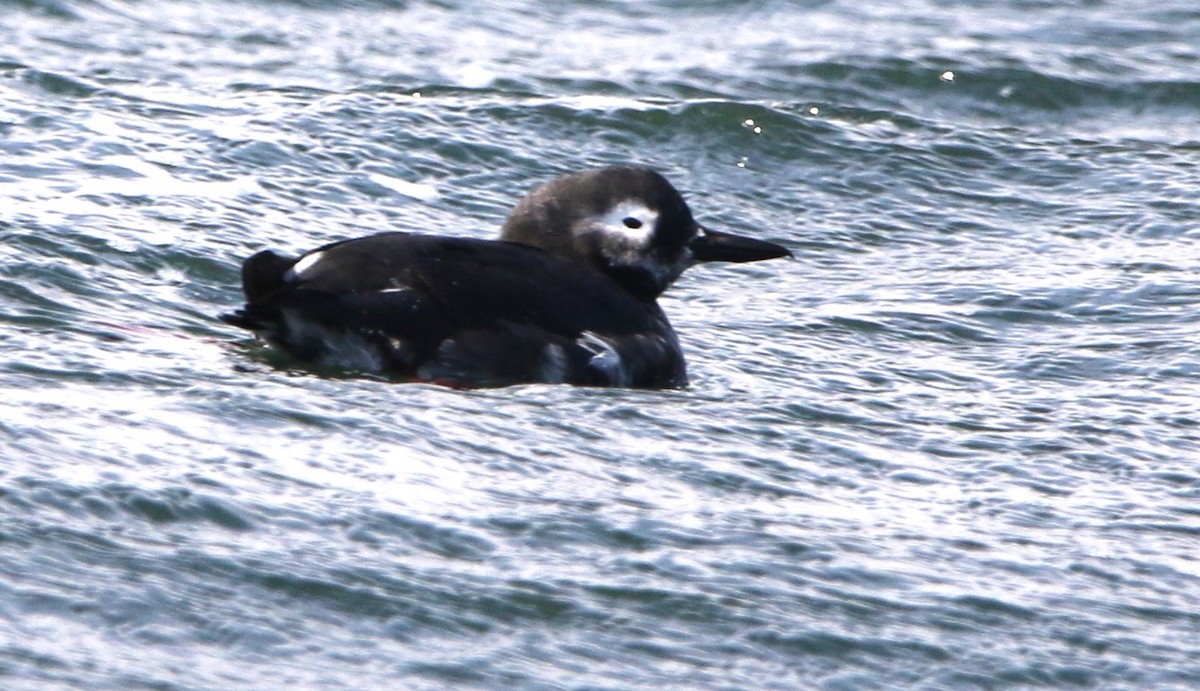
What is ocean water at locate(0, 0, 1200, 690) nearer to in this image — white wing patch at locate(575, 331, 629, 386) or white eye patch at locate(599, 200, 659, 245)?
white wing patch at locate(575, 331, 629, 386)

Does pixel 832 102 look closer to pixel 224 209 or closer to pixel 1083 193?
pixel 1083 193

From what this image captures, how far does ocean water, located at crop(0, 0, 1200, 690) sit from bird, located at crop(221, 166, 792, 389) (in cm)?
11

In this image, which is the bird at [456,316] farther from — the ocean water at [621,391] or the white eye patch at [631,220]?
the white eye patch at [631,220]

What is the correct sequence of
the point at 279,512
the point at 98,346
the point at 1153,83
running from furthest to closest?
the point at 1153,83 → the point at 98,346 → the point at 279,512

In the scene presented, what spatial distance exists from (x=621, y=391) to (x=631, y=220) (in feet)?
2.66

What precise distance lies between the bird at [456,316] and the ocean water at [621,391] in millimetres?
112

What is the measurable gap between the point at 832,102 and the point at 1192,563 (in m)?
6.41

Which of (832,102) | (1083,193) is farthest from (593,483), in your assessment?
(832,102)

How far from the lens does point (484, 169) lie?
10078 mm

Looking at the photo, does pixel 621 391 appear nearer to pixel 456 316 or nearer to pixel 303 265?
pixel 456 316

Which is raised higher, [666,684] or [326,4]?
[326,4]

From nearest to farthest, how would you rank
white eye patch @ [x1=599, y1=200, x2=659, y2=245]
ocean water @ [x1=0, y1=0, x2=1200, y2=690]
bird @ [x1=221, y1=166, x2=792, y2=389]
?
1. ocean water @ [x1=0, y1=0, x2=1200, y2=690]
2. bird @ [x1=221, y1=166, x2=792, y2=389]
3. white eye patch @ [x1=599, y1=200, x2=659, y2=245]

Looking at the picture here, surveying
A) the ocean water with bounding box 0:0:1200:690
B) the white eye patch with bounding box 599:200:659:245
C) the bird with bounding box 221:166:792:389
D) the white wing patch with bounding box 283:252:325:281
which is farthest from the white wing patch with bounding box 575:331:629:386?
the white wing patch with bounding box 283:252:325:281

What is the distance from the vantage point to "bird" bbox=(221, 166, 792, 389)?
A: 21.4 ft
